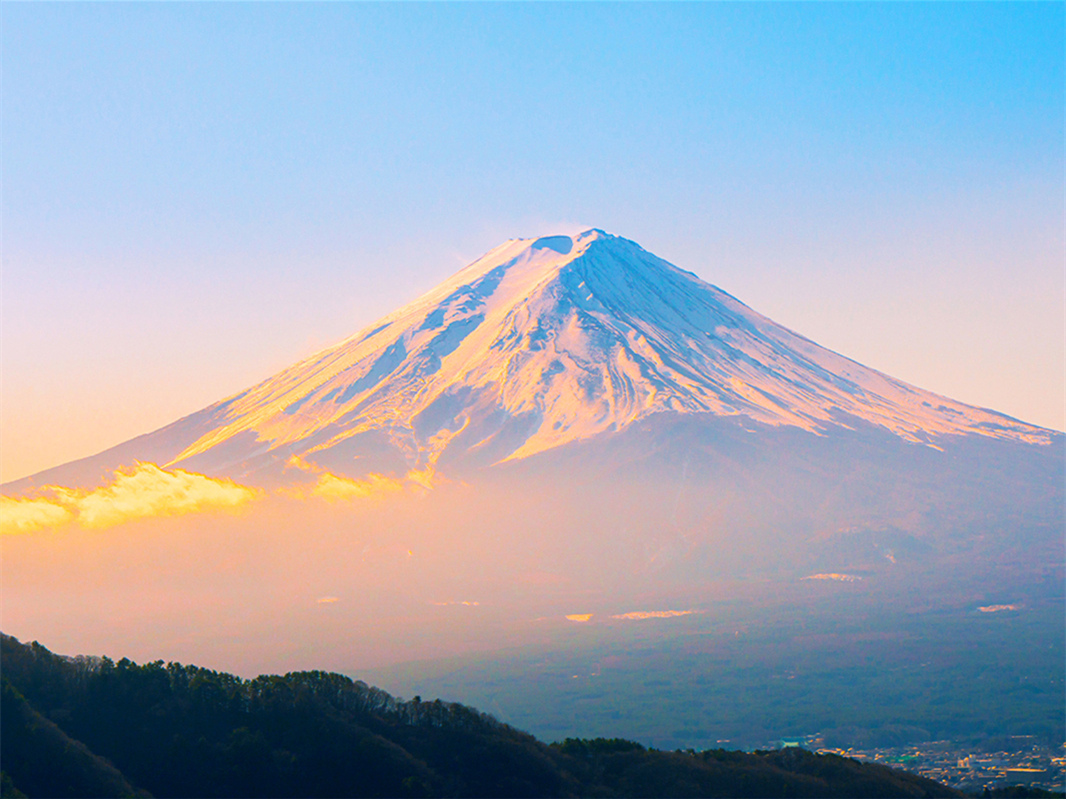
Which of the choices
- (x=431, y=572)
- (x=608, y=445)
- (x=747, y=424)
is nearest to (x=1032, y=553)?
(x=747, y=424)

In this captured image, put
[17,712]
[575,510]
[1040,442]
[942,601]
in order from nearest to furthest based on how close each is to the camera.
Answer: [17,712] → [942,601] → [575,510] → [1040,442]

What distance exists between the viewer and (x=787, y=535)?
411 feet

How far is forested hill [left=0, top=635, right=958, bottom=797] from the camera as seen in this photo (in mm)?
33281

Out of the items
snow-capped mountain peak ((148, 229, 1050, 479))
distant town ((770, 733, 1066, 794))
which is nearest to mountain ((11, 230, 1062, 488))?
snow-capped mountain peak ((148, 229, 1050, 479))

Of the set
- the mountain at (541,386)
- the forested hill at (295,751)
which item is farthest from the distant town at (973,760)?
the mountain at (541,386)

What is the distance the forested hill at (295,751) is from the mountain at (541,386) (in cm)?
9123

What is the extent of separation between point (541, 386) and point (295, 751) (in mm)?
109451

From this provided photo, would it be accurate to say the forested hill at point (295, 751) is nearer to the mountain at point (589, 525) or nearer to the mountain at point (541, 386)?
the mountain at point (589, 525)

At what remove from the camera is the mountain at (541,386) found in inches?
5354

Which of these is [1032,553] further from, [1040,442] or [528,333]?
[528,333]

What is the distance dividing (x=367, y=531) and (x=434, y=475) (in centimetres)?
1186

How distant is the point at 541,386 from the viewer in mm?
143875

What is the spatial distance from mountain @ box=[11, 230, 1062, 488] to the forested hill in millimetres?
91233

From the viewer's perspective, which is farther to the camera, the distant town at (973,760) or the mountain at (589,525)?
the mountain at (589,525)
